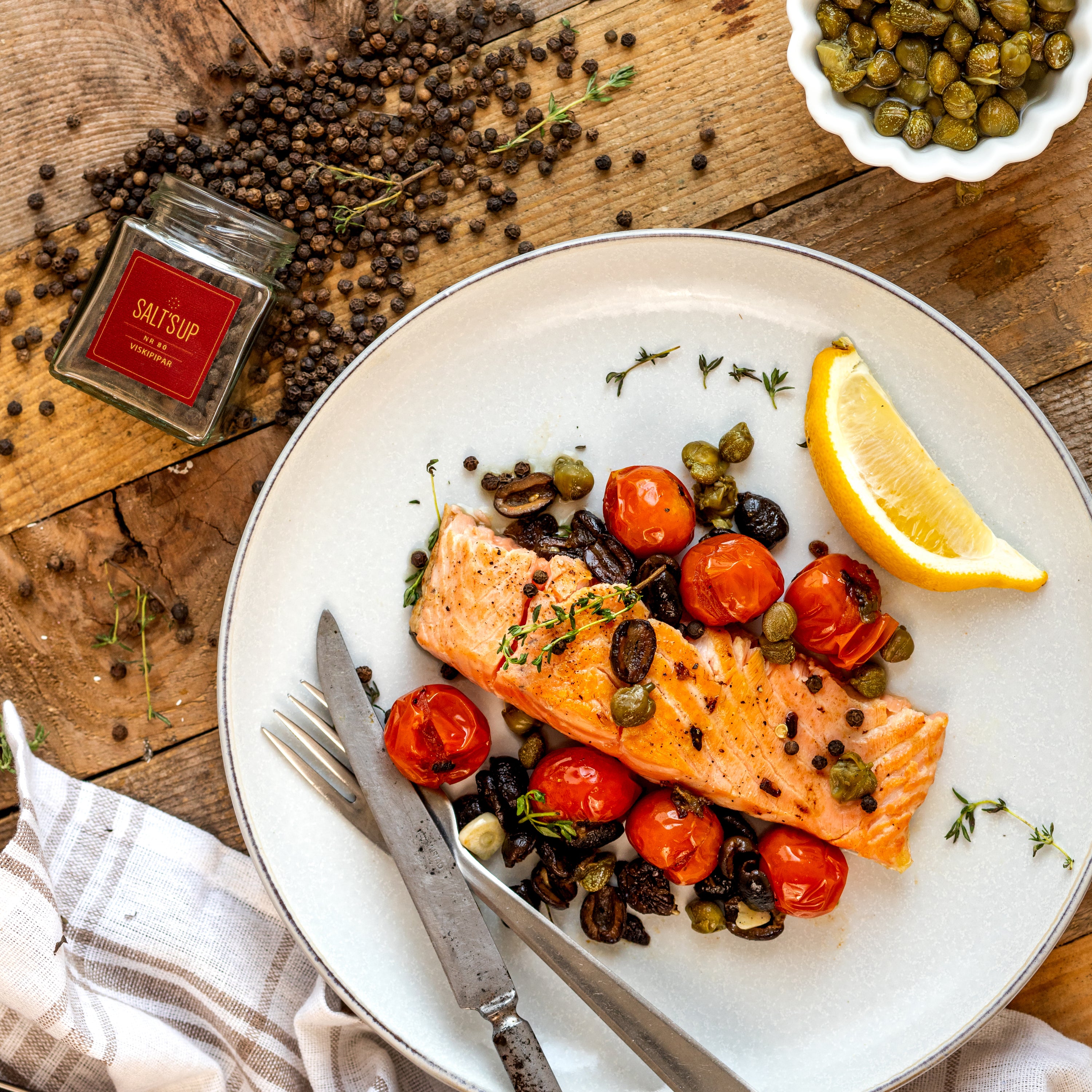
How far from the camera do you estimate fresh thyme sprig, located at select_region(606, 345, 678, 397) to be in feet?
8.24

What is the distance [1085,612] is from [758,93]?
66.3 inches

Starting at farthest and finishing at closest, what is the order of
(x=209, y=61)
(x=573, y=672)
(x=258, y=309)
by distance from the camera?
1. (x=209, y=61)
2. (x=258, y=309)
3. (x=573, y=672)

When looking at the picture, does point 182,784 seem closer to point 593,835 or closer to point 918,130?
point 593,835

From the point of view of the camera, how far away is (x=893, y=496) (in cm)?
233

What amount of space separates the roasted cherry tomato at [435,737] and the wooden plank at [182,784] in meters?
0.64

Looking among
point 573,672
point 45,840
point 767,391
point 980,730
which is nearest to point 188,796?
point 45,840

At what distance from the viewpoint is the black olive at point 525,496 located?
2428mm

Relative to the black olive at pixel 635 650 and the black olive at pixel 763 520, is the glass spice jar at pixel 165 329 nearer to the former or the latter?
the black olive at pixel 635 650

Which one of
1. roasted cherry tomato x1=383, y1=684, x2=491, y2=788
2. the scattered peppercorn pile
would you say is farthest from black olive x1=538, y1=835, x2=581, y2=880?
the scattered peppercorn pile

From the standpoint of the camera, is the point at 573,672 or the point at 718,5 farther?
the point at 718,5

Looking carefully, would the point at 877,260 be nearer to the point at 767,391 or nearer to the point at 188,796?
the point at 767,391

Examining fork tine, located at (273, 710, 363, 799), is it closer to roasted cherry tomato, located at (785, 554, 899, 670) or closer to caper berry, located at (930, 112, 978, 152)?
roasted cherry tomato, located at (785, 554, 899, 670)

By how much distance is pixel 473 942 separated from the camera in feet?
7.87

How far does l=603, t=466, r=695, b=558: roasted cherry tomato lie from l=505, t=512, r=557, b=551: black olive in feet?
0.57
